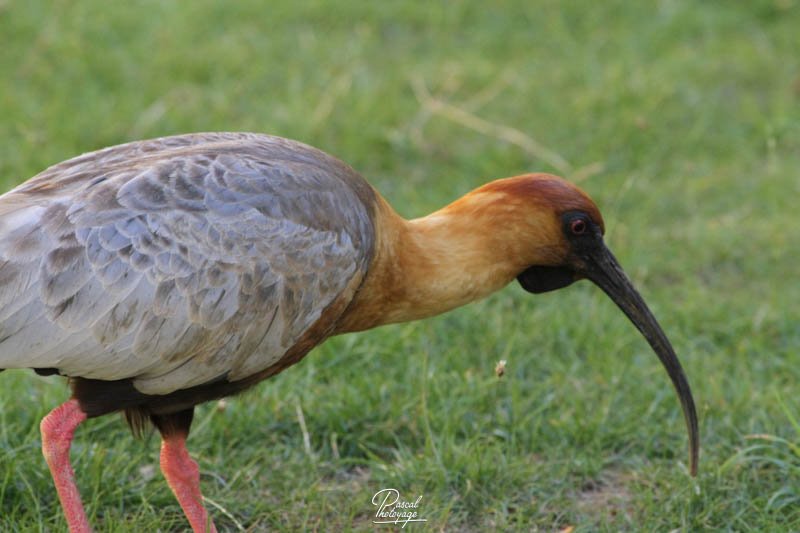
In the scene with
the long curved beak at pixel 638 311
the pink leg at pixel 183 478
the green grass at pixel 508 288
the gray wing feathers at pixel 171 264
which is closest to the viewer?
the gray wing feathers at pixel 171 264

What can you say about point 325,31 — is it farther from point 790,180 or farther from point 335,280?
point 335,280

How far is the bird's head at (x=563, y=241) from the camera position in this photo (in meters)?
5.04

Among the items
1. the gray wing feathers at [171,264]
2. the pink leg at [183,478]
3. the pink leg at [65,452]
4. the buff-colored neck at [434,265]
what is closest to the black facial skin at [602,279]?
the buff-colored neck at [434,265]

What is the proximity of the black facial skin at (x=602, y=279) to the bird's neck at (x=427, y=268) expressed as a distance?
223 millimetres

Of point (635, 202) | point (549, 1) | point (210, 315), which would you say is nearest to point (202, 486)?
point (210, 315)

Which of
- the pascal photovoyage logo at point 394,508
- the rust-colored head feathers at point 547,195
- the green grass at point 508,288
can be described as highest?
the rust-colored head feathers at point 547,195

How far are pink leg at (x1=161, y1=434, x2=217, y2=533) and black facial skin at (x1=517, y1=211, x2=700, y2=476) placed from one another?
1577 mm

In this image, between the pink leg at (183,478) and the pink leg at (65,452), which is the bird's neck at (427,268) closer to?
the pink leg at (183,478)

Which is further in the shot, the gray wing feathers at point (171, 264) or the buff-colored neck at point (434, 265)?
the buff-colored neck at point (434, 265)

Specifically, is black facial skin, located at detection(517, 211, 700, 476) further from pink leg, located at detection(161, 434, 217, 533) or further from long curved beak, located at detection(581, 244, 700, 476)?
pink leg, located at detection(161, 434, 217, 533)

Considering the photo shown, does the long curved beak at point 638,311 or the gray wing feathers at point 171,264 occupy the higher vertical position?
the gray wing feathers at point 171,264

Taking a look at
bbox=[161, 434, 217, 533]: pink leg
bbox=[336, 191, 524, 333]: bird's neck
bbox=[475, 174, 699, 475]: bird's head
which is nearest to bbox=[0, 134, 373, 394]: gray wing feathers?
bbox=[336, 191, 524, 333]: bird's neck

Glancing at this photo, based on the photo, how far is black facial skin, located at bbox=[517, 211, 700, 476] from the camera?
5094mm

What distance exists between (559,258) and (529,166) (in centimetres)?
311
